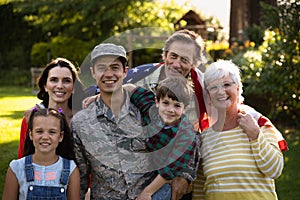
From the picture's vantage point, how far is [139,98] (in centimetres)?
341

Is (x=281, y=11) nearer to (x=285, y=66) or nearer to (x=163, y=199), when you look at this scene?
(x=285, y=66)

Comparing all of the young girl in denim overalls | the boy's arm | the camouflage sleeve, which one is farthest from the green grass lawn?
the boy's arm

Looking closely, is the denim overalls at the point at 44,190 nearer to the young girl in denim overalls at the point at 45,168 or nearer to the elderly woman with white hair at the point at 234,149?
the young girl in denim overalls at the point at 45,168

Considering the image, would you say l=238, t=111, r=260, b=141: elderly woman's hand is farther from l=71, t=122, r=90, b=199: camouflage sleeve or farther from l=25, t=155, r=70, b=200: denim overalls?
l=25, t=155, r=70, b=200: denim overalls

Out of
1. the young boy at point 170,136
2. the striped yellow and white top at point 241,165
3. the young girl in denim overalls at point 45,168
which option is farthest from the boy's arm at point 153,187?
the young girl in denim overalls at point 45,168

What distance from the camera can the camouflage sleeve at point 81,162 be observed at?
337 cm

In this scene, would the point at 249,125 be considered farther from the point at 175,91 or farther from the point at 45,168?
the point at 45,168

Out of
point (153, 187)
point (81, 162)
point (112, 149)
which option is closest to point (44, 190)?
point (81, 162)

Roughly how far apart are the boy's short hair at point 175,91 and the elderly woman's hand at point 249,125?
13.2 inches

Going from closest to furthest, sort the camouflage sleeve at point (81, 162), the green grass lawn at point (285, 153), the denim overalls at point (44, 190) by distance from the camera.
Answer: the denim overalls at point (44, 190), the camouflage sleeve at point (81, 162), the green grass lawn at point (285, 153)

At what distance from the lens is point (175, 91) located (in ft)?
10.7

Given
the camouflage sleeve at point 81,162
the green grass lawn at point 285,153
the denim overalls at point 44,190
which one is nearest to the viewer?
the denim overalls at point 44,190

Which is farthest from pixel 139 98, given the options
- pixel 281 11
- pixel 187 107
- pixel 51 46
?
pixel 51 46

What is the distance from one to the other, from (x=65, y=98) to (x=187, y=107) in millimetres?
952
